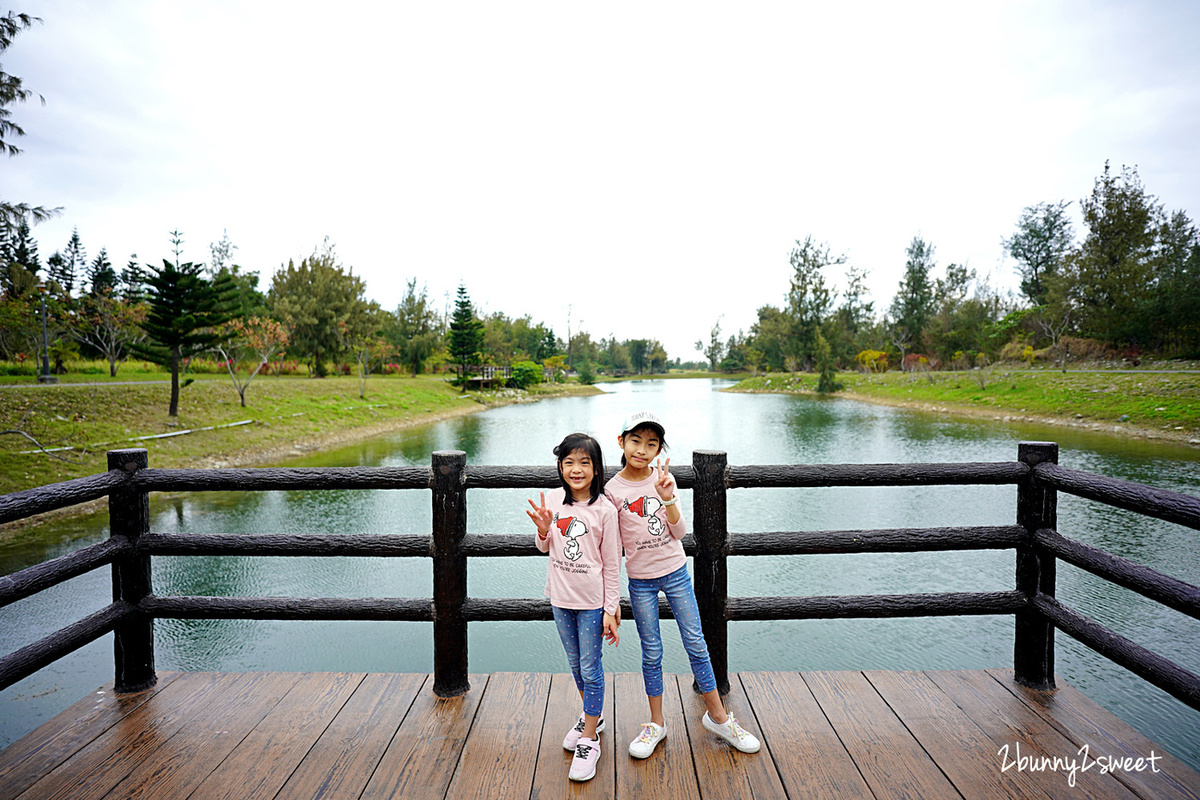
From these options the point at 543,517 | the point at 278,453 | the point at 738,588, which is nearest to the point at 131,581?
the point at 543,517

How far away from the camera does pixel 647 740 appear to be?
1.90 metres

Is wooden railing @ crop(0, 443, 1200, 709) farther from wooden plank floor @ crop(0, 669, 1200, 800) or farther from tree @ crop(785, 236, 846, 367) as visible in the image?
tree @ crop(785, 236, 846, 367)

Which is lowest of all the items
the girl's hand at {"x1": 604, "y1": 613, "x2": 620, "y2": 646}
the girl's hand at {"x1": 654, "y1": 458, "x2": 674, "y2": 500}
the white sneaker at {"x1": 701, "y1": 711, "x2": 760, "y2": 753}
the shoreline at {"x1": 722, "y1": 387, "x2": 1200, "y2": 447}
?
the shoreline at {"x1": 722, "y1": 387, "x2": 1200, "y2": 447}

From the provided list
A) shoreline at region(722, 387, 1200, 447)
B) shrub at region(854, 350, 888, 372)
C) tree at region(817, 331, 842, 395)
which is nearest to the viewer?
shoreline at region(722, 387, 1200, 447)

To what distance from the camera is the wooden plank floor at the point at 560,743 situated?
175 centimetres

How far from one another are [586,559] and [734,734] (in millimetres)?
774

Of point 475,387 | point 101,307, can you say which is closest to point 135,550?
point 101,307

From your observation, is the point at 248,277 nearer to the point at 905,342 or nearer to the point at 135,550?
the point at 135,550

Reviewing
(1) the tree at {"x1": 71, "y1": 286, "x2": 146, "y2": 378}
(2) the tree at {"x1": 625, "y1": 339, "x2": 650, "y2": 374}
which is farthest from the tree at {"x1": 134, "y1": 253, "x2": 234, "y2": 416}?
(2) the tree at {"x1": 625, "y1": 339, "x2": 650, "y2": 374}

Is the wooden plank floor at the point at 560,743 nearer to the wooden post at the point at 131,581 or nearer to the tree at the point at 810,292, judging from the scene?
the wooden post at the point at 131,581

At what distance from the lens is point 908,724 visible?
2.07 meters

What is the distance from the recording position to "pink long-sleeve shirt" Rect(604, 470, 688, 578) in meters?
1.92

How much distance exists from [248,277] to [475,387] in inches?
529

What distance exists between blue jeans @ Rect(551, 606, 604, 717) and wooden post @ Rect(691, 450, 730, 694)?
529mm
